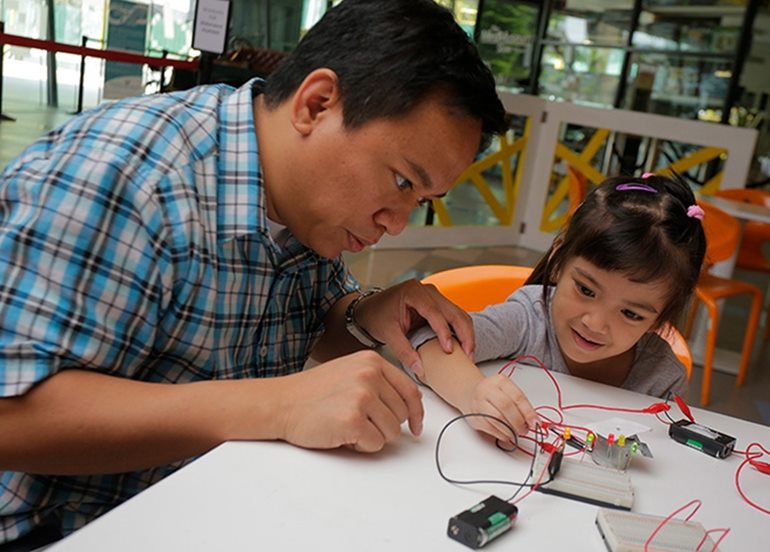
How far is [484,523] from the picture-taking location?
690mm

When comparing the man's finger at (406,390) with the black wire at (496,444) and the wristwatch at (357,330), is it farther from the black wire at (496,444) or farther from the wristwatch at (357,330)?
the wristwatch at (357,330)

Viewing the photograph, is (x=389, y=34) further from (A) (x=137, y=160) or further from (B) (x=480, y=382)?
(B) (x=480, y=382)

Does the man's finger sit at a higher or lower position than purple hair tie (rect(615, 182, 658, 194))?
lower

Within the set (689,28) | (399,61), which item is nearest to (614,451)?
(399,61)

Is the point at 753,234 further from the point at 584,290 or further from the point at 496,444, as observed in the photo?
the point at 496,444

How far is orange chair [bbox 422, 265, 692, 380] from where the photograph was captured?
1.71 metres

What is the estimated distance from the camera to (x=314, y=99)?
958 mm

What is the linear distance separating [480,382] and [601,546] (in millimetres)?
338

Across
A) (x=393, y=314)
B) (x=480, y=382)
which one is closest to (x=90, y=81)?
(x=393, y=314)

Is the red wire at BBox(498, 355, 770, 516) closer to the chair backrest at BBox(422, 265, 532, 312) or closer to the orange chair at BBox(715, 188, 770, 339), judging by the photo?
the chair backrest at BBox(422, 265, 532, 312)

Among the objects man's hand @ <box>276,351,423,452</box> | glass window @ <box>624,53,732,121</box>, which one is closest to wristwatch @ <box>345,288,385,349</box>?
man's hand @ <box>276,351,423,452</box>

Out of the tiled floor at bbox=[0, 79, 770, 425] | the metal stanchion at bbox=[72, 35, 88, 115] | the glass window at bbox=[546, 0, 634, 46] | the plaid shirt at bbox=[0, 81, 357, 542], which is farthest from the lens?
the glass window at bbox=[546, 0, 634, 46]

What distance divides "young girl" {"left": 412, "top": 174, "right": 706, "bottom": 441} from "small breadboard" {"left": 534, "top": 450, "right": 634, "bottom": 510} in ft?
1.67

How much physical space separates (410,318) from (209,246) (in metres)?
0.41
